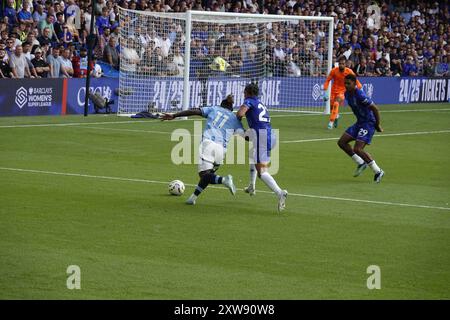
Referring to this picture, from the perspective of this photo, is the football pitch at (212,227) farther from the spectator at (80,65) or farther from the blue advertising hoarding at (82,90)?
the spectator at (80,65)

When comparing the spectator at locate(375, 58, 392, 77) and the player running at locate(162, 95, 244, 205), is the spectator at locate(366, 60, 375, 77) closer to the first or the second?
the spectator at locate(375, 58, 392, 77)

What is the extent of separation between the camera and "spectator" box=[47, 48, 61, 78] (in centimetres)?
3050

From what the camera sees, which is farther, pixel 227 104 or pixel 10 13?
pixel 10 13

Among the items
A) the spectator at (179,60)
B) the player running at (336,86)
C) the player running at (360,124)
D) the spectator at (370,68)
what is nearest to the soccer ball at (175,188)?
the player running at (360,124)

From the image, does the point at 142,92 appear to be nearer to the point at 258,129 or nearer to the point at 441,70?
the point at 258,129

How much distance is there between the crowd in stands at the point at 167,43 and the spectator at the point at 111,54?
3cm

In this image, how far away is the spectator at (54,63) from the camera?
100 feet

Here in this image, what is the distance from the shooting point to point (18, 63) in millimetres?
29156

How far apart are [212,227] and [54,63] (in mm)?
18338

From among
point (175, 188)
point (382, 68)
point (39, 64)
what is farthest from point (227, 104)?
point (382, 68)

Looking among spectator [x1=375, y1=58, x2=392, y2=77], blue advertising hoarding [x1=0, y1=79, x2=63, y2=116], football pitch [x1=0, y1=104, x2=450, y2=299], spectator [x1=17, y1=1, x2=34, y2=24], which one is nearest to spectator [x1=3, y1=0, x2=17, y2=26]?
spectator [x1=17, y1=1, x2=34, y2=24]

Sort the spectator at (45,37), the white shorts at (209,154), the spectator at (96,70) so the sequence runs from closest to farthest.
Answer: the white shorts at (209,154)
the spectator at (45,37)
the spectator at (96,70)

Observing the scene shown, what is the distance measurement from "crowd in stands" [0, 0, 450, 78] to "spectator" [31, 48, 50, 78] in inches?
1.2

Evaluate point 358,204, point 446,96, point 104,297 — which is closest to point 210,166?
point 358,204
